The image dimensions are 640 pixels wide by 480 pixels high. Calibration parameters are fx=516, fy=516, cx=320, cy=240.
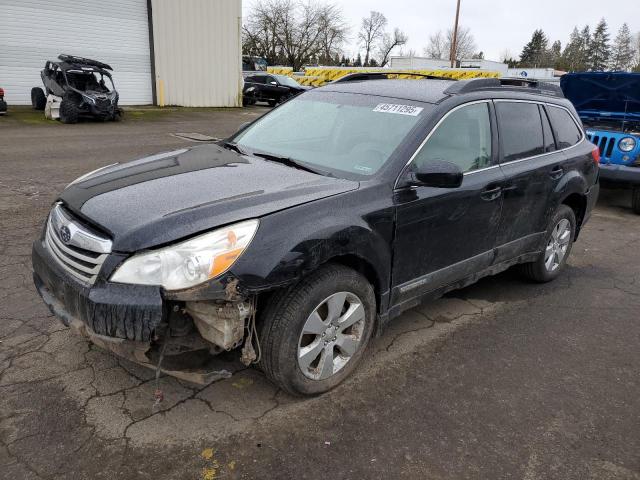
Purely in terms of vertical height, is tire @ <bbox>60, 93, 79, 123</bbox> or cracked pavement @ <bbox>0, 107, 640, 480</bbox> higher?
tire @ <bbox>60, 93, 79, 123</bbox>

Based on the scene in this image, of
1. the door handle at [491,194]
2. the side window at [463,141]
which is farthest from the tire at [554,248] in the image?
the side window at [463,141]

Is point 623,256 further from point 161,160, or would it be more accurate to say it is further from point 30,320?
point 30,320

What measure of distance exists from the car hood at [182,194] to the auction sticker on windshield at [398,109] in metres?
0.76

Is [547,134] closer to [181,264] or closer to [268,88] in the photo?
[181,264]

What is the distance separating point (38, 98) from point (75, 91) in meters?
2.89

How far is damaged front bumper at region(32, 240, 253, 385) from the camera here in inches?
90.9

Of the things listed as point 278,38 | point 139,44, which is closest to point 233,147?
point 139,44

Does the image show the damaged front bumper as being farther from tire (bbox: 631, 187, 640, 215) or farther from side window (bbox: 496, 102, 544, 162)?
tire (bbox: 631, 187, 640, 215)

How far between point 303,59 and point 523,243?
5129 cm

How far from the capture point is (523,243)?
4176 mm

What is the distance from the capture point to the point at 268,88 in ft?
78.2

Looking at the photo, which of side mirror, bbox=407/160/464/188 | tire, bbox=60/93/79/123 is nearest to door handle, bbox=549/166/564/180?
side mirror, bbox=407/160/464/188

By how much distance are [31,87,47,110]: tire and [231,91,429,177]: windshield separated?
14.7 metres

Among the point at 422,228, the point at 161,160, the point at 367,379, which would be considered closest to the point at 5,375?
the point at 161,160
